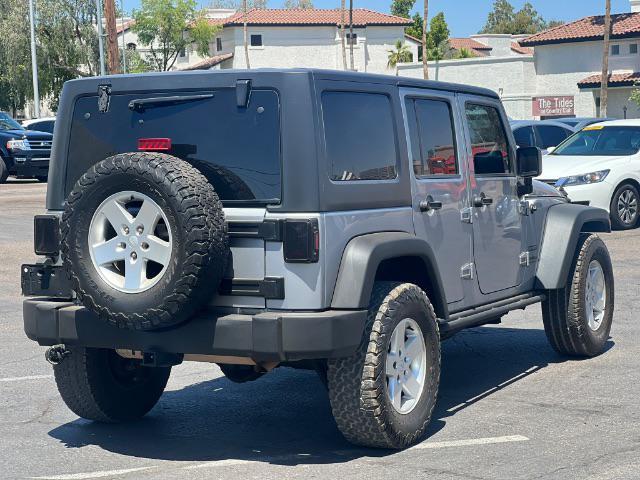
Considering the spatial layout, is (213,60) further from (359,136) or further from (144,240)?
(144,240)

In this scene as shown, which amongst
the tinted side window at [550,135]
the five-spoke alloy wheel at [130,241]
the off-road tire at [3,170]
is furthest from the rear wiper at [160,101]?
the off-road tire at [3,170]

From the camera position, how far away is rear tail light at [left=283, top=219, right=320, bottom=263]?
566cm

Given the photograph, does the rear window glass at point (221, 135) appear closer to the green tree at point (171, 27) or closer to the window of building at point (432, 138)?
the window of building at point (432, 138)

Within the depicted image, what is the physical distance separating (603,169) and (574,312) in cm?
949

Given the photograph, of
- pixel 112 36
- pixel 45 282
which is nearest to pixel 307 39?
pixel 112 36

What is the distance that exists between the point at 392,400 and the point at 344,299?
68 centimetres

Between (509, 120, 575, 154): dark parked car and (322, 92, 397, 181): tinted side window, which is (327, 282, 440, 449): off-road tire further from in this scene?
Answer: (509, 120, 575, 154): dark parked car

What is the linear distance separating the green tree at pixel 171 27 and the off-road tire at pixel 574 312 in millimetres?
88572

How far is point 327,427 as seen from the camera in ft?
22.2

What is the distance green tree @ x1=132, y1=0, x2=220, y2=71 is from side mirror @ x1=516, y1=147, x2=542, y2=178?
88.8m

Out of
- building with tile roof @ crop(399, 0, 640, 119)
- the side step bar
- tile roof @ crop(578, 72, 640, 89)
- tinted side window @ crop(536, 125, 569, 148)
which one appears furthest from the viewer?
building with tile roof @ crop(399, 0, 640, 119)

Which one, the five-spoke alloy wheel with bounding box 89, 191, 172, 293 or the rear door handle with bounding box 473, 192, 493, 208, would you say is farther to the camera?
the rear door handle with bounding box 473, 192, 493, 208

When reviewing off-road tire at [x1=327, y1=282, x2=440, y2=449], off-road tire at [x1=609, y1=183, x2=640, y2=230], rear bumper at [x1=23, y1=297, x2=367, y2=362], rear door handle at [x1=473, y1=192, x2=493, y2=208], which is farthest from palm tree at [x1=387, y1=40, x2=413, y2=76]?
rear bumper at [x1=23, y1=297, x2=367, y2=362]

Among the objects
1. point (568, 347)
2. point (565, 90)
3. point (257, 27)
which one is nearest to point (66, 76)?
point (257, 27)
